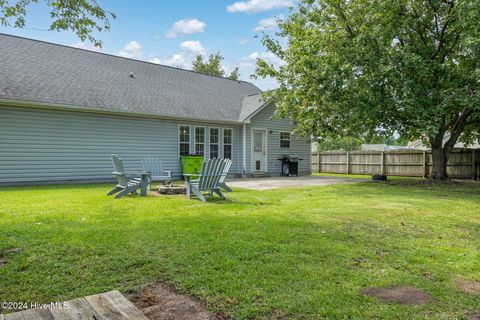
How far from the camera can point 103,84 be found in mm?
13125

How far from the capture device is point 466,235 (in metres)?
4.62

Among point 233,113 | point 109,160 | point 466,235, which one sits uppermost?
point 233,113

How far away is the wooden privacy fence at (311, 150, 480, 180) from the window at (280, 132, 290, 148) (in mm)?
5176

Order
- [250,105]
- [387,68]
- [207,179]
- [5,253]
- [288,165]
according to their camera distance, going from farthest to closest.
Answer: [288,165] < [250,105] < [387,68] < [207,179] < [5,253]

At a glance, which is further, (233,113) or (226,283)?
(233,113)

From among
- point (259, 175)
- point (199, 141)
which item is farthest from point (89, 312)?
point (259, 175)

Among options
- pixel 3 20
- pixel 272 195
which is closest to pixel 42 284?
pixel 3 20

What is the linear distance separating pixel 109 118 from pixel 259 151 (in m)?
7.21

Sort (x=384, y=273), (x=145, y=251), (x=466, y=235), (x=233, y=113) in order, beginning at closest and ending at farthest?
(x=384, y=273), (x=145, y=251), (x=466, y=235), (x=233, y=113)

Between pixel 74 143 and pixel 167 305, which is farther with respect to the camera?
pixel 74 143

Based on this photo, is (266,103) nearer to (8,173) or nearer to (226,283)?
(8,173)

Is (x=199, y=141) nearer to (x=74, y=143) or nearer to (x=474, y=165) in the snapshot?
(x=74, y=143)

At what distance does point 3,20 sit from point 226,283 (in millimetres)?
5063

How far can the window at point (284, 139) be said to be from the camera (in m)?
17.5
